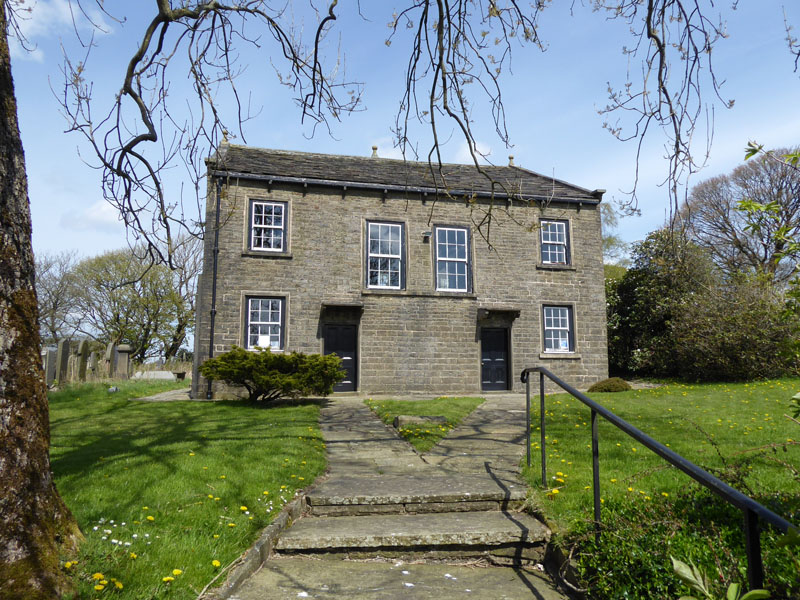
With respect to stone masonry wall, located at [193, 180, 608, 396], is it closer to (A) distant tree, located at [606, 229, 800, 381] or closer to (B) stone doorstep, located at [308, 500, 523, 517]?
(A) distant tree, located at [606, 229, 800, 381]

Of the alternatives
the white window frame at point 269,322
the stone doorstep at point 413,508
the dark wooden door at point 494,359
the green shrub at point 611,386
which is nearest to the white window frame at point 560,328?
the dark wooden door at point 494,359

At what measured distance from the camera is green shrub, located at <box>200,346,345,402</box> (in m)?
12.4

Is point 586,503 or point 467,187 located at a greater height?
point 467,187

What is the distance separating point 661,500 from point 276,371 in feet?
31.9

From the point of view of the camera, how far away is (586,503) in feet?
14.2

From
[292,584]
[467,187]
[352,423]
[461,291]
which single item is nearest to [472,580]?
[292,584]

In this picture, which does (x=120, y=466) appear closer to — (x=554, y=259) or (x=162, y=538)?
(x=162, y=538)

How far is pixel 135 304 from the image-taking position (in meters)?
31.5

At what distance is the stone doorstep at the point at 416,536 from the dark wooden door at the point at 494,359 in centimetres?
1292

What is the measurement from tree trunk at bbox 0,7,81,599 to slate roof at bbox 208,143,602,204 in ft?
39.9

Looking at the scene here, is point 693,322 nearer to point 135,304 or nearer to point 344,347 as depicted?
point 344,347

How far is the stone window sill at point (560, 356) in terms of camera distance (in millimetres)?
17062

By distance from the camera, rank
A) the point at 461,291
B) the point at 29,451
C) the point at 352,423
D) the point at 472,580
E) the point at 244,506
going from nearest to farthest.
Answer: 1. the point at 29,451
2. the point at 472,580
3. the point at 244,506
4. the point at 352,423
5. the point at 461,291

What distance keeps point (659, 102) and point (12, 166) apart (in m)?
4.30
